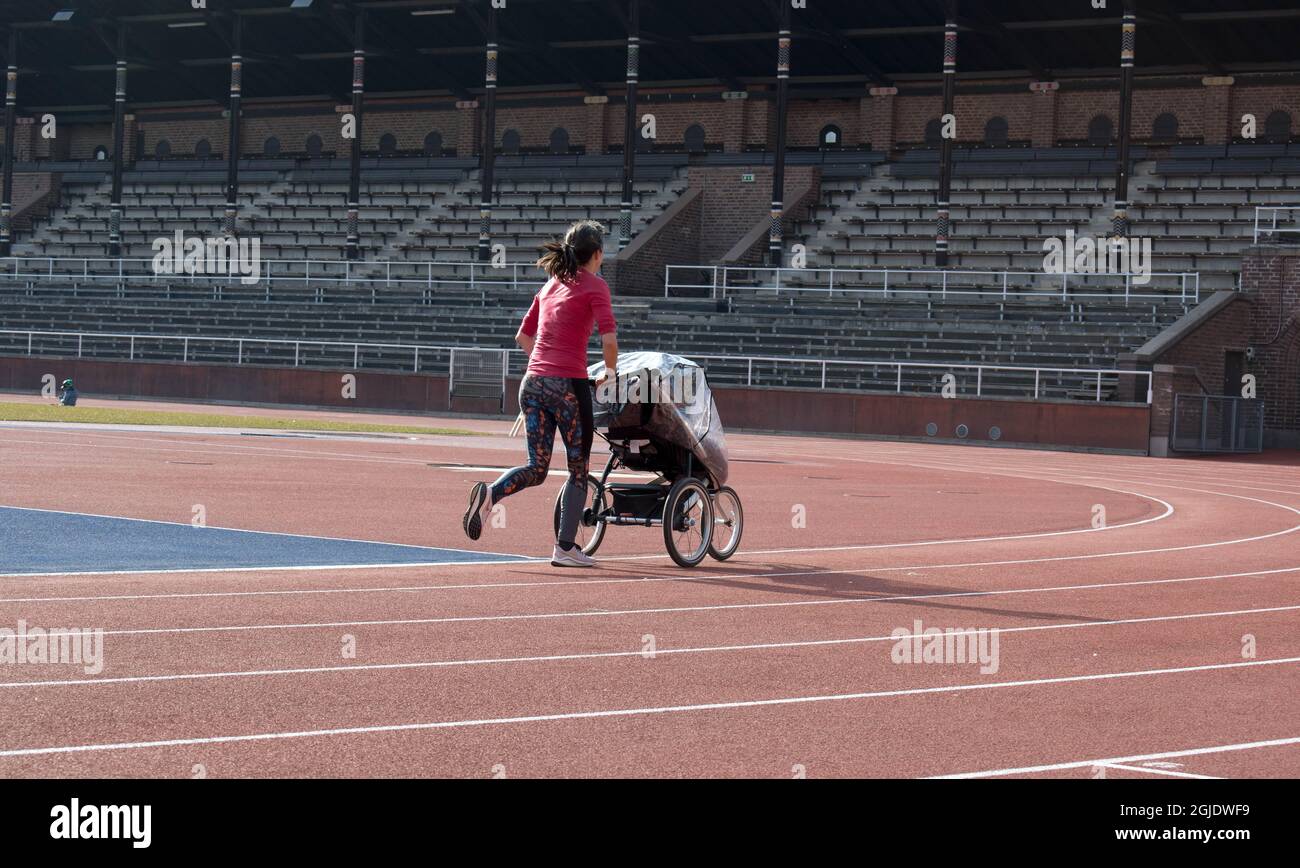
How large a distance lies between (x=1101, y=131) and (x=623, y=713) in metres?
45.3

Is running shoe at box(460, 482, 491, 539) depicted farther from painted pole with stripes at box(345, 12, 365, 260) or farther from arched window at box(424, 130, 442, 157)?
arched window at box(424, 130, 442, 157)

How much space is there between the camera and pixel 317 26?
2223 inches

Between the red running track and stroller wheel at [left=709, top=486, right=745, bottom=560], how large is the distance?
0.75 feet

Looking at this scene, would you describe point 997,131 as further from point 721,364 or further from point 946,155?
point 721,364

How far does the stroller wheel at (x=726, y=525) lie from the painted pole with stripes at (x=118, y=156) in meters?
46.4

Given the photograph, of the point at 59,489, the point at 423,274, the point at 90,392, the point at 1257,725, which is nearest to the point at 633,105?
the point at 423,274

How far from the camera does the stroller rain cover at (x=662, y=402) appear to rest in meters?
11.5

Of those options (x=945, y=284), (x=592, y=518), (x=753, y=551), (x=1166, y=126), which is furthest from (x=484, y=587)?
(x=1166, y=126)

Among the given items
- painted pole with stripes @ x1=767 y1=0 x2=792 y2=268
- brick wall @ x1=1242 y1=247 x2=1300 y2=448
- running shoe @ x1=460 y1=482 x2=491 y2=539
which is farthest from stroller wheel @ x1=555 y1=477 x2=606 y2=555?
painted pole with stripes @ x1=767 y1=0 x2=792 y2=268

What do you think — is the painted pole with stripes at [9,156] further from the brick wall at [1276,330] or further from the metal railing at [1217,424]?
the metal railing at [1217,424]

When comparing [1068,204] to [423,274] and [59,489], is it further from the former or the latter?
[59,489]

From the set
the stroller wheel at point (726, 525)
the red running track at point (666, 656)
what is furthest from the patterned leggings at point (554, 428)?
the stroller wheel at point (726, 525)
